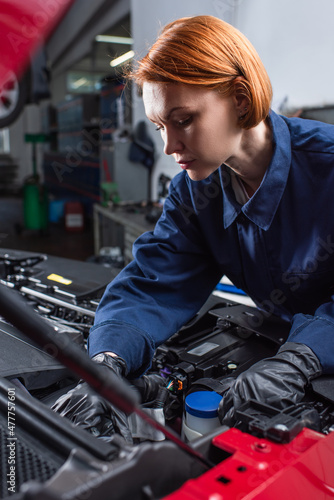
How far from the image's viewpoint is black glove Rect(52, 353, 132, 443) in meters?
0.75

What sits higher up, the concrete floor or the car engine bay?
the car engine bay

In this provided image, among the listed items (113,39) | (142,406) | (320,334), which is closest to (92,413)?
(142,406)

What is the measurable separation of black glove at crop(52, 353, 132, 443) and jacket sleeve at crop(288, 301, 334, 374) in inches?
15.3

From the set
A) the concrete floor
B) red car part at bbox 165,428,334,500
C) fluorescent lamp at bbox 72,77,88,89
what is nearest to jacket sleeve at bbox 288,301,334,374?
red car part at bbox 165,428,334,500

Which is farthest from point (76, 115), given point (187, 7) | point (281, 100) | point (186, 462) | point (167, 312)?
point (186, 462)

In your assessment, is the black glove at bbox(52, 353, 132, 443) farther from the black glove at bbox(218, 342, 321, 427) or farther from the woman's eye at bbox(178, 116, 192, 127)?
the woman's eye at bbox(178, 116, 192, 127)

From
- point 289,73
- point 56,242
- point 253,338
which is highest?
point 289,73

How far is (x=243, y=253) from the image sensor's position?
1.19 m

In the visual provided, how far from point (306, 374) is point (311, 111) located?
2.06 meters

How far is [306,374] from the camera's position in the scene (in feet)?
2.73

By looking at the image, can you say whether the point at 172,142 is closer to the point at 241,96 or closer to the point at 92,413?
the point at 241,96

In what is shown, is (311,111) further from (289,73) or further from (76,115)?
(76,115)

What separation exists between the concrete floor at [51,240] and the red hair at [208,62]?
14.1 ft

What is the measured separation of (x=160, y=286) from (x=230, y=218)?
0.83ft
